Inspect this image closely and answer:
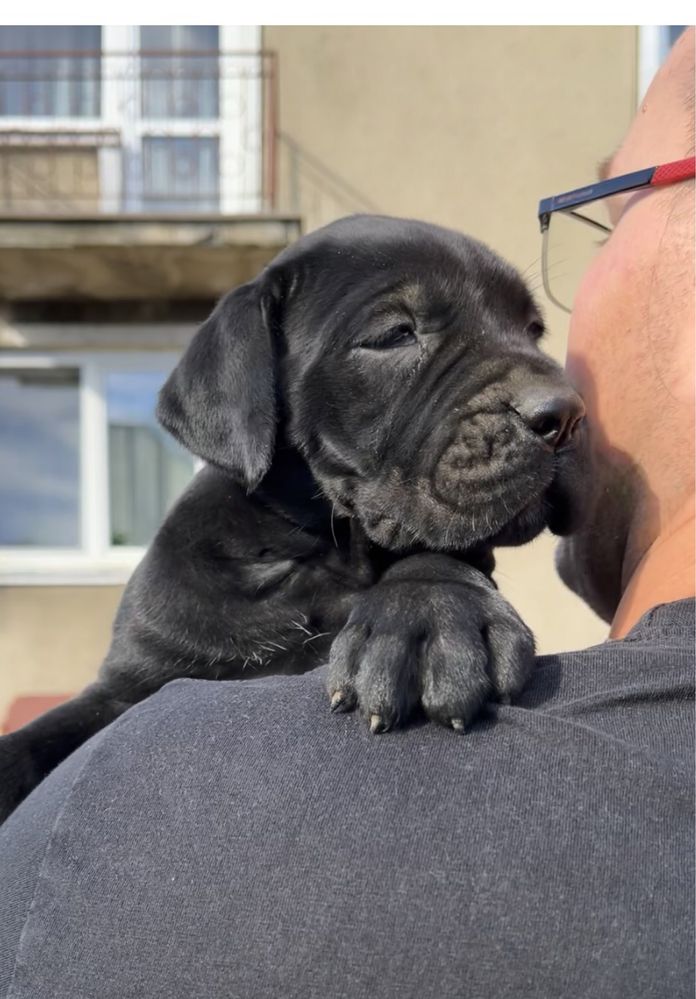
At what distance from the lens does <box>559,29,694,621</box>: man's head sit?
1.58 m

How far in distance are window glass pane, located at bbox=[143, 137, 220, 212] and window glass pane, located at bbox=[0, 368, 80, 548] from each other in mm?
1627

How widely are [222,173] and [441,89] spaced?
1.87m

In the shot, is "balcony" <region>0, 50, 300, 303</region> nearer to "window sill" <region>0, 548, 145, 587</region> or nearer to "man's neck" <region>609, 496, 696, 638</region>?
"window sill" <region>0, 548, 145, 587</region>

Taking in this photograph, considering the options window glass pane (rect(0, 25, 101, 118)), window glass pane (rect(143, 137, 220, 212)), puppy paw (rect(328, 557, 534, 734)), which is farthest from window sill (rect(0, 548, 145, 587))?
puppy paw (rect(328, 557, 534, 734))

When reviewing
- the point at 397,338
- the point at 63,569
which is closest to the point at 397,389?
the point at 397,338

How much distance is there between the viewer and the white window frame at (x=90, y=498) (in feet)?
26.1

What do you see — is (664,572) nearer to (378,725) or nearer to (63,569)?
(378,725)

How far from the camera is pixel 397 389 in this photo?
1825 millimetres

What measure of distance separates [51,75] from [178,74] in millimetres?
1071

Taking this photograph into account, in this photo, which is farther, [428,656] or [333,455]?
[333,455]

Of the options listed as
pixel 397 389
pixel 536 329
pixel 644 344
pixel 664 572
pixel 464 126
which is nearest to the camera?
pixel 664 572

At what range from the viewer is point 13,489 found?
8.38 meters

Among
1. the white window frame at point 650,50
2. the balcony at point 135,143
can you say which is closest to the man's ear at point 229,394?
the balcony at point 135,143
